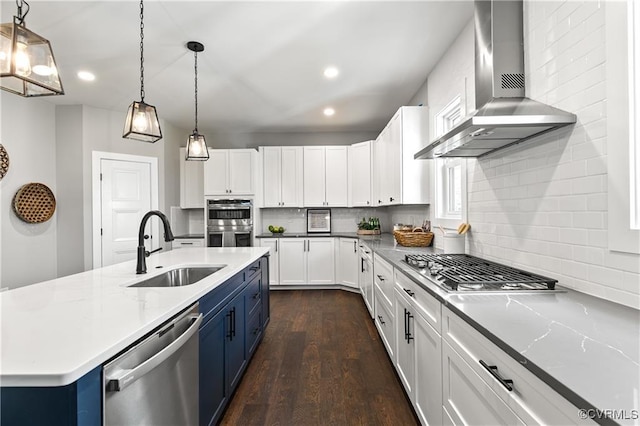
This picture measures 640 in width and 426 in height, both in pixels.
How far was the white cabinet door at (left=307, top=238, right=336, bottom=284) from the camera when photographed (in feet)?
16.5

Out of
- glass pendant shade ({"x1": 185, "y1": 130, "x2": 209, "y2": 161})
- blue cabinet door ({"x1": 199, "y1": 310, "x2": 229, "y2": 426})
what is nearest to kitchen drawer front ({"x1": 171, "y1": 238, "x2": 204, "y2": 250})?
glass pendant shade ({"x1": 185, "y1": 130, "x2": 209, "y2": 161})

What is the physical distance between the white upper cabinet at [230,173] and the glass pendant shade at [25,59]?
3.62 meters

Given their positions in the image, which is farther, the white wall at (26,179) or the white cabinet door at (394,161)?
the white wall at (26,179)

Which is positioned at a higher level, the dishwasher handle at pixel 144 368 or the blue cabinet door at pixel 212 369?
the dishwasher handle at pixel 144 368

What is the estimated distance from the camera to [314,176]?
527 cm

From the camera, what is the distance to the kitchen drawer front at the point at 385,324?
245 cm

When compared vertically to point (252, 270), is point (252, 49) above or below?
above

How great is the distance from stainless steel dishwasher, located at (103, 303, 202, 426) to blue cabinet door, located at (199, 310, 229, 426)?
13cm

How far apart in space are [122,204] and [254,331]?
316cm

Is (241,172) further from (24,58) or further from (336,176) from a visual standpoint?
(24,58)

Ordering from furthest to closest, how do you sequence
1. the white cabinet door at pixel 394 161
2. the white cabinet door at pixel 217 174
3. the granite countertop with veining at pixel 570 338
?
1. the white cabinet door at pixel 217 174
2. the white cabinet door at pixel 394 161
3. the granite countertop with veining at pixel 570 338

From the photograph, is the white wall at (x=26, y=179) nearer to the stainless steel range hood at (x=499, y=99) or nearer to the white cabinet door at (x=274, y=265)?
the white cabinet door at (x=274, y=265)

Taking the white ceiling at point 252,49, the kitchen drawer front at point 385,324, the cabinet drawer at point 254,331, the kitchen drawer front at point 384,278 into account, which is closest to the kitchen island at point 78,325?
the cabinet drawer at point 254,331

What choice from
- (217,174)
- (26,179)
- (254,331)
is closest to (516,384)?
(254,331)
